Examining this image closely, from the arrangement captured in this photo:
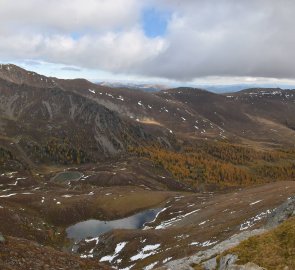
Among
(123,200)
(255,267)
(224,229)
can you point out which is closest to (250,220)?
(224,229)

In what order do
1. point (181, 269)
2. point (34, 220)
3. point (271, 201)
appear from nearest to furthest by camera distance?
point (181, 269) → point (271, 201) → point (34, 220)

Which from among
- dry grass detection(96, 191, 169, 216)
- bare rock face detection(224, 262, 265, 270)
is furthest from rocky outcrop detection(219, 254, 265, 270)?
dry grass detection(96, 191, 169, 216)

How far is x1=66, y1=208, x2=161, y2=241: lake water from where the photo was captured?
12644 cm

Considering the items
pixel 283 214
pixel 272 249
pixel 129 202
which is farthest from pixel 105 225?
pixel 272 249

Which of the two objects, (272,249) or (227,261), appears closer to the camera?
(272,249)

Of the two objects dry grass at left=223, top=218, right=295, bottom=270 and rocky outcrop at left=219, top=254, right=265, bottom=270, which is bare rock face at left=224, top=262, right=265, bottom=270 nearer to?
rocky outcrop at left=219, top=254, right=265, bottom=270

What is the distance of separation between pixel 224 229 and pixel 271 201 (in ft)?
76.8

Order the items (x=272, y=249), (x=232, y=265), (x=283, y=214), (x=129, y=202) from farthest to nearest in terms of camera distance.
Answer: (x=129, y=202) → (x=283, y=214) → (x=272, y=249) → (x=232, y=265)

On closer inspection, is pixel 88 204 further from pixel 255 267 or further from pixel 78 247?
pixel 255 267

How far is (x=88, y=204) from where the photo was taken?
145m

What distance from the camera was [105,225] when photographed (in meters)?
133

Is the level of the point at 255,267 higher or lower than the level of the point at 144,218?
higher

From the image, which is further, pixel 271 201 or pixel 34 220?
pixel 34 220

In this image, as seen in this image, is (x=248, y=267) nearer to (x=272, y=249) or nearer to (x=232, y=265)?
(x=232, y=265)
